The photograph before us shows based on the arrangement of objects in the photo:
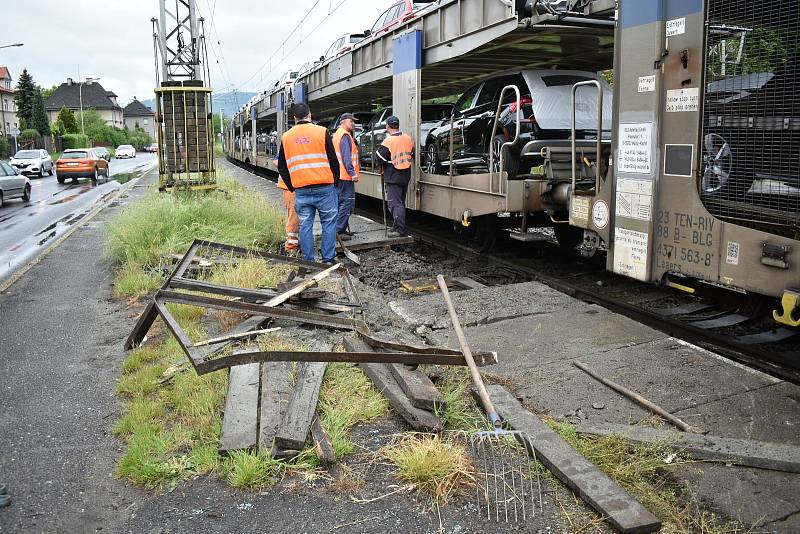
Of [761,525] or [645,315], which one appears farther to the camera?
[645,315]

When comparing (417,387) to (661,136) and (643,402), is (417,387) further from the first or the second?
(661,136)

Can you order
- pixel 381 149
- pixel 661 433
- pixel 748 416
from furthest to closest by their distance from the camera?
pixel 381 149 < pixel 748 416 < pixel 661 433

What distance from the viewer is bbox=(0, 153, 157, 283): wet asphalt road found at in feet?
39.3

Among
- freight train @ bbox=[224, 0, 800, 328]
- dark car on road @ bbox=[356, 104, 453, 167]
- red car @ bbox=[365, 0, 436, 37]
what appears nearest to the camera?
freight train @ bbox=[224, 0, 800, 328]

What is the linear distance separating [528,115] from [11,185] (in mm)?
19075

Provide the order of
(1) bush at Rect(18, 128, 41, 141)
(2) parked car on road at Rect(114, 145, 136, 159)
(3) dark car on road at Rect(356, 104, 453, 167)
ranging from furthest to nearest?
(2) parked car on road at Rect(114, 145, 136, 159) → (1) bush at Rect(18, 128, 41, 141) → (3) dark car on road at Rect(356, 104, 453, 167)

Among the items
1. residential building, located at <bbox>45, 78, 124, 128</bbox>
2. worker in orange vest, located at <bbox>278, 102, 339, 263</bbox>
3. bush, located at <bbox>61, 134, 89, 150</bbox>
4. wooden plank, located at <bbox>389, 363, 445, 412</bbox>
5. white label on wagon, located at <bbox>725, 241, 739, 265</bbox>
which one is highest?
residential building, located at <bbox>45, 78, 124, 128</bbox>

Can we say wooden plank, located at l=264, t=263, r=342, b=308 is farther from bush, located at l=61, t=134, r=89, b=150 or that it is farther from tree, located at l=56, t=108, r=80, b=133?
tree, located at l=56, t=108, r=80, b=133

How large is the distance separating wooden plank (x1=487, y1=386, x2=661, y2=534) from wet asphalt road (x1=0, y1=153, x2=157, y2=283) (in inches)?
328

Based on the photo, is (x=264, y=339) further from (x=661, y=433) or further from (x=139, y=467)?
(x=661, y=433)

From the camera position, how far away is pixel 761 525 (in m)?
3.09

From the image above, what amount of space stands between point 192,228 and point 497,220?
462 centimetres

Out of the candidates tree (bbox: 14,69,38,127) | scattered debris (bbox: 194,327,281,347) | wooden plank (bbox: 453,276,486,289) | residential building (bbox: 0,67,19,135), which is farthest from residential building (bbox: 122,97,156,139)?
scattered debris (bbox: 194,327,281,347)

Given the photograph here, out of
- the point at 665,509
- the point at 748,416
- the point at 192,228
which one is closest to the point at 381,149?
the point at 192,228
